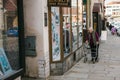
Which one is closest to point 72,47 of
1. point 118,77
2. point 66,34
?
point 66,34

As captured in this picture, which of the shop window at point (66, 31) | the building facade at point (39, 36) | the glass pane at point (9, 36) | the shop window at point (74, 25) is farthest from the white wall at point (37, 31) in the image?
the shop window at point (74, 25)

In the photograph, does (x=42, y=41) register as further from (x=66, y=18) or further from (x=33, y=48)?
(x=66, y=18)

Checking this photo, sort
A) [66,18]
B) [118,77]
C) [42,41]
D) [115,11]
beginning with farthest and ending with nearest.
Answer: [115,11], [66,18], [118,77], [42,41]

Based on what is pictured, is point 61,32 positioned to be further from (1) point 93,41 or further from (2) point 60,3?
(1) point 93,41

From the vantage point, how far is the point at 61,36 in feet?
39.5

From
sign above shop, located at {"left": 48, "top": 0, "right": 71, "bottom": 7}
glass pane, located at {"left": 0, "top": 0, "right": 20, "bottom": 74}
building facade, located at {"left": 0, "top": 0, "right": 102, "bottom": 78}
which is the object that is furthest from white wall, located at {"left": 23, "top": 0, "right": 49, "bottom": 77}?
glass pane, located at {"left": 0, "top": 0, "right": 20, "bottom": 74}

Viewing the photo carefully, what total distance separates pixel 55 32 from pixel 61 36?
0.33 m

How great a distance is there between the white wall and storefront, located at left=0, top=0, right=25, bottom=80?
0.80 m

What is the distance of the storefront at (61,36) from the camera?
11.5 metres

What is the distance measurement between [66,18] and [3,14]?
4.58 m

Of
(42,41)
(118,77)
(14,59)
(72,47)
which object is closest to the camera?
(14,59)

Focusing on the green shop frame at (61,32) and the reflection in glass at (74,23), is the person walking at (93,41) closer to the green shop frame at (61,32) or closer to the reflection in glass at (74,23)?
the reflection in glass at (74,23)

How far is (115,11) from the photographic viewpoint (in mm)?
107125

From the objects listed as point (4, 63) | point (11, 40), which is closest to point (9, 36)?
point (11, 40)
